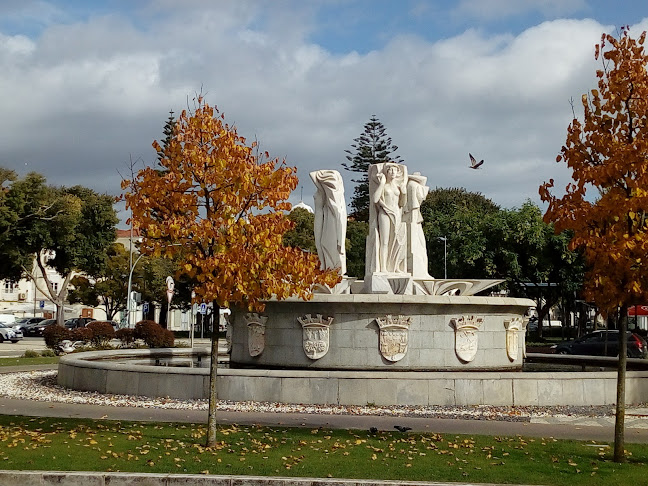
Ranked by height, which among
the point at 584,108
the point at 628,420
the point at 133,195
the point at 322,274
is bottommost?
the point at 628,420

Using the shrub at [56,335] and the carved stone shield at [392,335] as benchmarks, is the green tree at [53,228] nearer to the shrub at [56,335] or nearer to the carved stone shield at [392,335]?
the shrub at [56,335]

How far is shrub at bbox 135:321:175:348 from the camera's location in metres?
29.1

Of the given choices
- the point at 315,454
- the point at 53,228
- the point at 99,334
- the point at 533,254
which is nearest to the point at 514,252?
the point at 533,254

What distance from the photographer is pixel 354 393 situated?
15.2 m

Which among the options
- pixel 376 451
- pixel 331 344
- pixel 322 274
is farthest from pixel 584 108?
pixel 331 344

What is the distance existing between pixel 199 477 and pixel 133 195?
12.9ft

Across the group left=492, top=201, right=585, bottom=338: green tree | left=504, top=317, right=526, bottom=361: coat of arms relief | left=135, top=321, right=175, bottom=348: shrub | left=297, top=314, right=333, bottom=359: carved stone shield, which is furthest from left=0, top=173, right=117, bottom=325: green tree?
left=504, top=317, right=526, bottom=361: coat of arms relief

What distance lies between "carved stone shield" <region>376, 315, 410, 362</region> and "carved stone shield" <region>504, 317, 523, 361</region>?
2602mm

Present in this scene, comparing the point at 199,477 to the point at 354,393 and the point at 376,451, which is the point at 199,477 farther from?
the point at 354,393

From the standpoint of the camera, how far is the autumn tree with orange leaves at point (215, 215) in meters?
10.4

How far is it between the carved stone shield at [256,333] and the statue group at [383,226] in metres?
2.52

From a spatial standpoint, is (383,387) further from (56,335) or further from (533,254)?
(533,254)

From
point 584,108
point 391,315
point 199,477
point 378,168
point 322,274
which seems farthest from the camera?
point 378,168

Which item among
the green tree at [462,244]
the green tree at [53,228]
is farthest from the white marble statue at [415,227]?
the green tree at [53,228]
